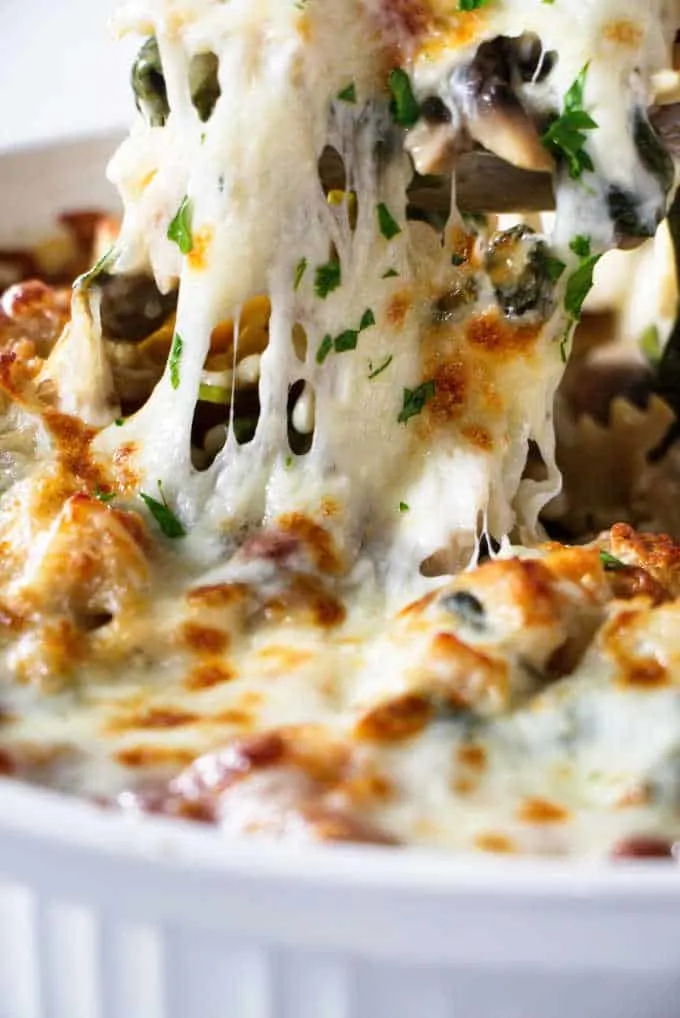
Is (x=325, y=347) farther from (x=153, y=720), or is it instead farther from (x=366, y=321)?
(x=153, y=720)

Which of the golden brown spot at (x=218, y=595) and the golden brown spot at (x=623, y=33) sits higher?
the golden brown spot at (x=623, y=33)

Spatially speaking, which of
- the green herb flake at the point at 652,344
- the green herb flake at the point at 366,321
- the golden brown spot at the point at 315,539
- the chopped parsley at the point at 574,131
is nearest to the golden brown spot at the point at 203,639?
the golden brown spot at the point at 315,539

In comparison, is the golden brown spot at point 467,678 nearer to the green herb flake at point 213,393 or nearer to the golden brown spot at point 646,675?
the golden brown spot at point 646,675

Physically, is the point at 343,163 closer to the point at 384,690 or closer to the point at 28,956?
the point at 384,690

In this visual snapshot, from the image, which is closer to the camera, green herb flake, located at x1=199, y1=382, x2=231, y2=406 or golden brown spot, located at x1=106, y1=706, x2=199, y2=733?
golden brown spot, located at x1=106, y1=706, x2=199, y2=733

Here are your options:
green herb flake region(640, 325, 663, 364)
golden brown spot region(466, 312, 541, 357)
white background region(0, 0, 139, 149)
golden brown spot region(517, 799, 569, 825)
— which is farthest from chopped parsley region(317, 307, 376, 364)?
white background region(0, 0, 139, 149)

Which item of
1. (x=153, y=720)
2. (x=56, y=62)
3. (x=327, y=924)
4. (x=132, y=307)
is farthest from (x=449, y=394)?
(x=56, y=62)

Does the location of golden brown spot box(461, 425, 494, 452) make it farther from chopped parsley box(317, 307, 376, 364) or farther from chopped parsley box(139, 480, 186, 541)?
chopped parsley box(139, 480, 186, 541)
